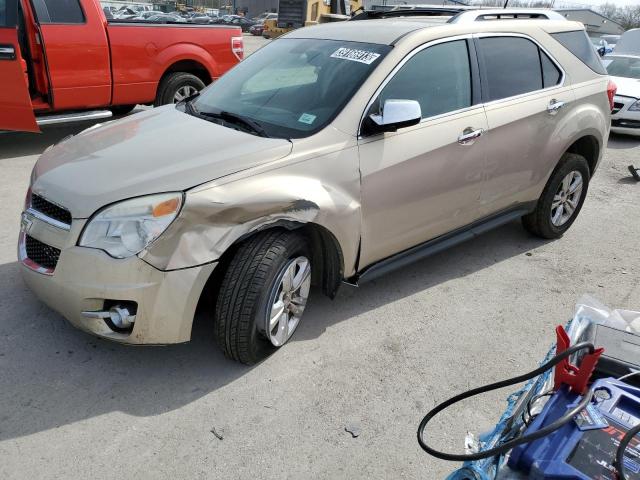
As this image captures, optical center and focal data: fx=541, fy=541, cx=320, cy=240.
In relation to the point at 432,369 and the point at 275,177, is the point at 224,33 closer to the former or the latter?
the point at 275,177

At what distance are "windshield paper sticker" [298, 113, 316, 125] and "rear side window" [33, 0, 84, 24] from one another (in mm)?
4449

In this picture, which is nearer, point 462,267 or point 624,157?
point 462,267

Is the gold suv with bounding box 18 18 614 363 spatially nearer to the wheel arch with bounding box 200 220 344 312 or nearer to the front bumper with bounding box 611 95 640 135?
the wheel arch with bounding box 200 220 344 312

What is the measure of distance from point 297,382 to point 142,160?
1.41 meters

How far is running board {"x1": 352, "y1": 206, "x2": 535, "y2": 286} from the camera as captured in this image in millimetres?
3352

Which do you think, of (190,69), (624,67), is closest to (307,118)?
(190,69)

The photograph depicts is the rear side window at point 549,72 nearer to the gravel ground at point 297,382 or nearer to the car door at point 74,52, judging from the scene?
the gravel ground at point 297,382

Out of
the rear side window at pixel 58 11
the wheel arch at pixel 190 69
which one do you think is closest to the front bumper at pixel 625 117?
the wheel arch at pixel 190 69

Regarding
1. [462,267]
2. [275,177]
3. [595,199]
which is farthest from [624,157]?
[275,177]

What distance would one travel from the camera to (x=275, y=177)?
9.07 feet

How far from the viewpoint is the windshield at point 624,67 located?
10.5 meters

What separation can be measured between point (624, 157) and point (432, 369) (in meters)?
6.97

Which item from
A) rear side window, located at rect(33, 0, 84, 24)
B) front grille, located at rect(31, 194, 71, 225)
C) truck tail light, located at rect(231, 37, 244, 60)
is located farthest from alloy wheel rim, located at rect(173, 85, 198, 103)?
front grille, located at rect(31, 194, 71, 225)

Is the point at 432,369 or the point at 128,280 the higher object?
the point at 128,280
